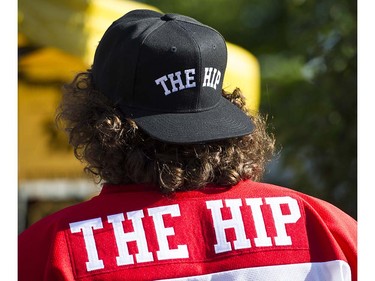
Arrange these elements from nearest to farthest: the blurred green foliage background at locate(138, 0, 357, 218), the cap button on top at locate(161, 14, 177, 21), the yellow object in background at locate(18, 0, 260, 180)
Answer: the cap button on top at locate(161, 14, 177, 21) → the yellow object in background at locate(18, 0, 260, 180) → the blurred green foliage background at locate(138, 0, 357, 218)

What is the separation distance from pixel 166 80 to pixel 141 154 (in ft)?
0.51

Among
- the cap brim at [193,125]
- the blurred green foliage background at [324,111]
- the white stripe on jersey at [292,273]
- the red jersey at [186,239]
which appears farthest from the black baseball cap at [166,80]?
the blurred green foliage background at [324,111]

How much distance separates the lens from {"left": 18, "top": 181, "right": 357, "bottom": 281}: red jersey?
1.55m

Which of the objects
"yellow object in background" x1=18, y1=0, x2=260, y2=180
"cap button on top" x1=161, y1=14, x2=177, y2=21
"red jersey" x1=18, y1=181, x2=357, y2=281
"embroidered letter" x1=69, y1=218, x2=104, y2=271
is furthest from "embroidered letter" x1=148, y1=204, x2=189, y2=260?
"yellow object in background" x1=18, y1=0, x2=260, y2=180

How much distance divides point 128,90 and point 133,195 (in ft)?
0.69

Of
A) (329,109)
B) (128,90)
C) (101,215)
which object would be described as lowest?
(329,109)

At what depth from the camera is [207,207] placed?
1.60 metres

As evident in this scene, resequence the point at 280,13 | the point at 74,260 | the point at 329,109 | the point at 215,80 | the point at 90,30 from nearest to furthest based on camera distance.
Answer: the point at 74,260
the point at 215,80
the point at 90,30
the point at 329,109
the point at 280,13

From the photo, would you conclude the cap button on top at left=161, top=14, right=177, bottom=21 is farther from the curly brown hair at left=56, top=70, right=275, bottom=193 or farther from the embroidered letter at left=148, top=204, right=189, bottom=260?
the embroidered letter at left=148, top=204, right=189, bottom=260

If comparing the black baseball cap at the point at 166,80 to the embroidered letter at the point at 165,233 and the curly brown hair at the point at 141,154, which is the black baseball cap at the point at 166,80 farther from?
the embroidered letter at the point at 165,233

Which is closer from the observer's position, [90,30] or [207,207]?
[207,207]

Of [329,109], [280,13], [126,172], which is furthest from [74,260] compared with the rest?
[280,13]
